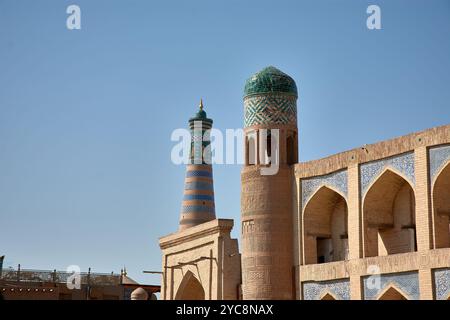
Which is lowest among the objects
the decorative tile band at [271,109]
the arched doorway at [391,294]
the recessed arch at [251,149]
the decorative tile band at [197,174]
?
the arched doorway at [391,294]

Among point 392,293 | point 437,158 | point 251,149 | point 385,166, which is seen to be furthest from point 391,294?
point 251,149

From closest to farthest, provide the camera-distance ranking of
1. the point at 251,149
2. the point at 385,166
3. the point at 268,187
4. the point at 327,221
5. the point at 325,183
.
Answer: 1. the point at 385,166
2. the point at 325,183
3. the point at 268,187
4. the point at 327,221
5. the point at 251,149

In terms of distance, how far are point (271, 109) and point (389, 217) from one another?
13.4 ft

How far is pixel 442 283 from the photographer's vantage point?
53.0 ft

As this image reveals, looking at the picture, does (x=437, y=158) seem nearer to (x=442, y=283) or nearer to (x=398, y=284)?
(x=442, y=283)

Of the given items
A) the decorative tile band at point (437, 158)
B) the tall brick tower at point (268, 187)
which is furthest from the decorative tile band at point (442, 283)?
the tall brick tower at point (268, 187)

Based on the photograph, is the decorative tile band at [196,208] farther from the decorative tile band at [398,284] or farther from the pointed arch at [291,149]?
the decorative tile band at [398,284]

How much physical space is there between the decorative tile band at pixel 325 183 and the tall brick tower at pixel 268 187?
493 millimetres

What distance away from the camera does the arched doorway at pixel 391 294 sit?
57.0 feet

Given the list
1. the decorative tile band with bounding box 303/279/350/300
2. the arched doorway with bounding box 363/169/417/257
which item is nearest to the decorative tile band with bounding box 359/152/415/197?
the arched doorway with bounding box 363/169/417/257

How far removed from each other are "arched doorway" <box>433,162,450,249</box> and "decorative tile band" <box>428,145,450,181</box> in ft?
0.34

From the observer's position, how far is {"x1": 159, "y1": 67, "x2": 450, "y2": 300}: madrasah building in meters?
16.6

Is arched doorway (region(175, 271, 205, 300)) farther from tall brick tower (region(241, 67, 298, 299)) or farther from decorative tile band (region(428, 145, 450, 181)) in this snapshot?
decorative tile band (region(428, 145, 450, 181))
